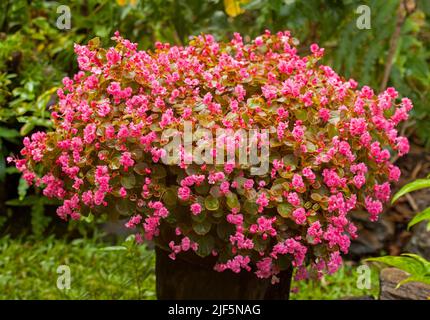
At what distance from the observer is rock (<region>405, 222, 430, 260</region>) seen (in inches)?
171

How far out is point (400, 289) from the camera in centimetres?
317

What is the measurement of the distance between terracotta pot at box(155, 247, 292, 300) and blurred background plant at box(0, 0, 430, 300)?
4.06 feet

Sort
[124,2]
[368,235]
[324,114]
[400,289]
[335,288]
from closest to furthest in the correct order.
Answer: [324,114], [400,289], [335,288], [124,2], [368,235]

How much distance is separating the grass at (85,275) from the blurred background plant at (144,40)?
0.13m

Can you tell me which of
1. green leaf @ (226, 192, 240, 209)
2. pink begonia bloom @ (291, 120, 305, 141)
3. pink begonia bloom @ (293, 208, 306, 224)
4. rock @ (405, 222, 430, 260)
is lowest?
rock @ (405, 222, 430, 260)

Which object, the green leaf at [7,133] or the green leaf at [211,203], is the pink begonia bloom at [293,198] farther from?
the green leaf at [7,133]

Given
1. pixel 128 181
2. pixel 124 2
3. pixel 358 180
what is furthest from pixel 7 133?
pixel 358 180

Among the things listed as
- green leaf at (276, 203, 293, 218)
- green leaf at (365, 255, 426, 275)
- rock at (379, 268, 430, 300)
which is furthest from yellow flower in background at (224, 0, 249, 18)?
green leaf at (365, 255, 426, 275)

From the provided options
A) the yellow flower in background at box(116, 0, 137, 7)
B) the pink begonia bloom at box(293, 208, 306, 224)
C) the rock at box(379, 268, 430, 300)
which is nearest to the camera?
the pink begonia bloom at box(293, 208, 306, 224)

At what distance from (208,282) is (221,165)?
534 mm

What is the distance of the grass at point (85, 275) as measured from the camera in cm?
384

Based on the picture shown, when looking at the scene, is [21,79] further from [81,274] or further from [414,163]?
[414,163]

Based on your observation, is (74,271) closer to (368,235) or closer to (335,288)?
(335,288)

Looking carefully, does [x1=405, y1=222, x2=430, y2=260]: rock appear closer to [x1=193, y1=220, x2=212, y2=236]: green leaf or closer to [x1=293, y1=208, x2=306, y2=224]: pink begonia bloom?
[x1=293, y1=208, x2=306, y2=224]: pink begonia bloom
